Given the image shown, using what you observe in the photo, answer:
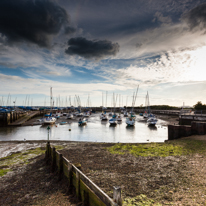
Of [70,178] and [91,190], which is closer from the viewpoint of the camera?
[91,190]

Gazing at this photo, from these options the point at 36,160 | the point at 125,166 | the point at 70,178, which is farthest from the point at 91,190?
the point at 36,160

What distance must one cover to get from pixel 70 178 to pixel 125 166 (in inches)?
223

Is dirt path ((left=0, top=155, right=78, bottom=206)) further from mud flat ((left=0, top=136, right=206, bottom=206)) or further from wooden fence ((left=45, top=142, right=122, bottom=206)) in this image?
wooden fence ((left=45, top=142, right=122, bottom=206))

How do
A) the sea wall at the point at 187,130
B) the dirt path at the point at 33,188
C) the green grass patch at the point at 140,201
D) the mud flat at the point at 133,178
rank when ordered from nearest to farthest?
the green grass patch at the point at 140,201 < the mud flat at the point at 133,178 < the dirt path at the point at 33,188 < the sea wall at the point at 187,130

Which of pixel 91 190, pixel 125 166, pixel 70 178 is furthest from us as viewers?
pixel 125 166

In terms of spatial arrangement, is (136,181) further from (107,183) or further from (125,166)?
(125,166)

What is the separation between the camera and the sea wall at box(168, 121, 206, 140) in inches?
874

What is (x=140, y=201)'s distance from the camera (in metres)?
7.68

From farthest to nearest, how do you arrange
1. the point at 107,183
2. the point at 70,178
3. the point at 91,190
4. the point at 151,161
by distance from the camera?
the point at 151,161 → the point at 107,183 → the point at 70,178 → the point at 91,190

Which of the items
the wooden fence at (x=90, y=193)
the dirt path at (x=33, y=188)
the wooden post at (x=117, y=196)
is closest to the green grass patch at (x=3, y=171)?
the dirt path at (x=33, y=188)

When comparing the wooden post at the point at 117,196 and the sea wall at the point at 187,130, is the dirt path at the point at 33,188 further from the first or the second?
the sea wall at the point at 187,130

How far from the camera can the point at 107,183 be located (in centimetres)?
988

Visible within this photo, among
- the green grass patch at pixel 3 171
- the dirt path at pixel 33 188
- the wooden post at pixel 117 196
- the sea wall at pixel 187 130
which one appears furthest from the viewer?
the sea wall at pixel 187 130

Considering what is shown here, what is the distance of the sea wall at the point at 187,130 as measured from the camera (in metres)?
22.2
